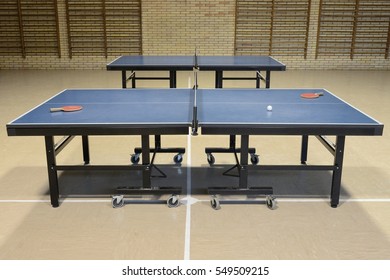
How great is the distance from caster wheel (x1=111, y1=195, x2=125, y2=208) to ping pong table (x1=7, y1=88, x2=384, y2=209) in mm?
117

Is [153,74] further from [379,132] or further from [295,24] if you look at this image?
[379,132]

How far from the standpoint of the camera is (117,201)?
3475 millimetres

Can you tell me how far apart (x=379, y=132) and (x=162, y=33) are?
951 centimetres

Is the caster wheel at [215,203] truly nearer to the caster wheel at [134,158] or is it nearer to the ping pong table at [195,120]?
the ping pong table at [195,120]

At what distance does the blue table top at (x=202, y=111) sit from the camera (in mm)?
3039

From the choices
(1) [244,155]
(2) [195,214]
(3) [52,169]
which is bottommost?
(2) [195,214]

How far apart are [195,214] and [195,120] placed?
0.81m

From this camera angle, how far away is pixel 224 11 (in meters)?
11.6

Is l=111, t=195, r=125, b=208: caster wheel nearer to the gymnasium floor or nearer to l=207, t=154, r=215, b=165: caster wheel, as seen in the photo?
the gymnasium floor

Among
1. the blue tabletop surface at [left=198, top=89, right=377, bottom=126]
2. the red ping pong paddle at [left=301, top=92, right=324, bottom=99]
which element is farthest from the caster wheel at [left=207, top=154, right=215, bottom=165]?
the red ping pong paddle at [left=301, top=92, right=324, bottom=99]

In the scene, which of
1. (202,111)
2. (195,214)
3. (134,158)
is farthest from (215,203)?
(134,158)

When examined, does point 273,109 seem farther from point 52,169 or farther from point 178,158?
point 52,169

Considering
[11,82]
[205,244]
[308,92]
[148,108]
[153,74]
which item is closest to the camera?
[205,244]
